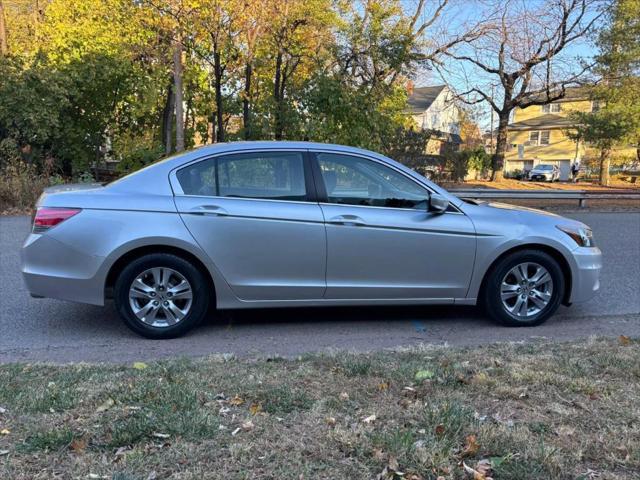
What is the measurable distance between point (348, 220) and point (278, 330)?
1.19 metres

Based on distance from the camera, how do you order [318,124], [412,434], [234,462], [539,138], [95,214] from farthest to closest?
[539,138] → [318,124] → [95,214] → [412,434] → [234,462]

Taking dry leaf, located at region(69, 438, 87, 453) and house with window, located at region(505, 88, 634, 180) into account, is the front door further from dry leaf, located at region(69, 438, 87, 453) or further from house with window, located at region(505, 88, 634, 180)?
house with window, located at region(505, 88, 634, 180)

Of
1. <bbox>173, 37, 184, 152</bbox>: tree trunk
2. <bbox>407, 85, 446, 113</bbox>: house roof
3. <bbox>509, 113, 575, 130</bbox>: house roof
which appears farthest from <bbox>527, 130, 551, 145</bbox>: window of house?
<bbox>173, 37, 184, 152</bbox>: tree trunk

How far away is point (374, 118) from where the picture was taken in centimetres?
1409

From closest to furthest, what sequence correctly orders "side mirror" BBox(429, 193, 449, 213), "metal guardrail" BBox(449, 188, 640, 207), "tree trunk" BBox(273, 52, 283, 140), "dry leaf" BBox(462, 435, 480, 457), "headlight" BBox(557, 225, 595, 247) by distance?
"dry leaf" BBox(462, 435, 480, 457), "side mirror" BBox(429, 193, 449, 213), "headlight" BBox(557, 225, 595, 247), "tree trunk" BBox(273, 52, 283, 140), "metal guardrail" BBox(449, 188, 640, 207)

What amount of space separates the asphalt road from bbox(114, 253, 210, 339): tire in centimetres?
14

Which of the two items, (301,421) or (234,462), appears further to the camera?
(301,421)

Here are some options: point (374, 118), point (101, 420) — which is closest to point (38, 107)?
point (374, 118)

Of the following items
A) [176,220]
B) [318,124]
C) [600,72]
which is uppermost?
[600,72]

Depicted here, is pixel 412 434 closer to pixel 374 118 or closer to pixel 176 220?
pixel 176 220

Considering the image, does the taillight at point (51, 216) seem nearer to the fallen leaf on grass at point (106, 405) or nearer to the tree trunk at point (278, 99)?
the fallen leaf on grass at point (106, 405)

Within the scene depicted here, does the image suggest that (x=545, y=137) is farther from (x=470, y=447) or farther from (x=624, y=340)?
(x=470, y=447)

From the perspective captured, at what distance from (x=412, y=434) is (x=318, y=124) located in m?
11.6

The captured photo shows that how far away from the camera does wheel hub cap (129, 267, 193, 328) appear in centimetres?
463
